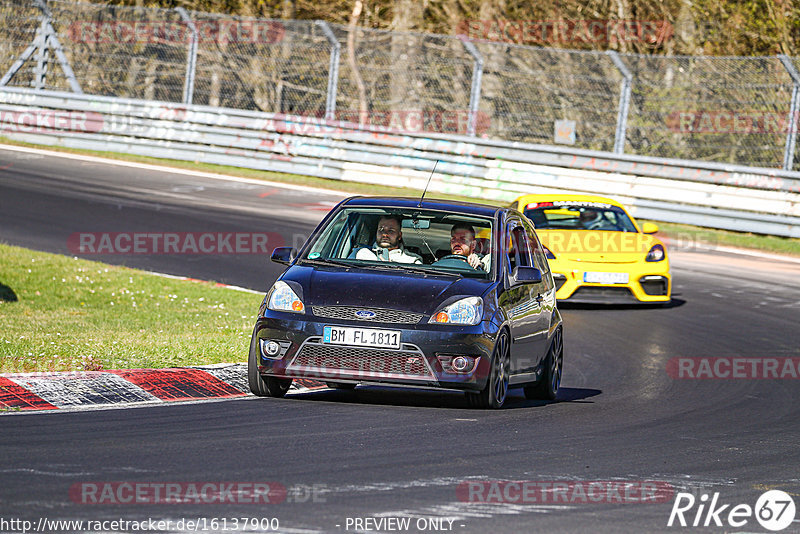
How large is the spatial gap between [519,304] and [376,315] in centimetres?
135

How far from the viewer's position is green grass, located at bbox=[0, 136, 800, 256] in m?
22.5

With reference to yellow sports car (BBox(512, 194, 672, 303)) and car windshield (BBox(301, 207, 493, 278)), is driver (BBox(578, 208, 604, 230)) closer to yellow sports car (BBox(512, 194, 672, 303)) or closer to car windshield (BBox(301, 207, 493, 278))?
yellow sports car (BBox(512, 194, 672, 303))

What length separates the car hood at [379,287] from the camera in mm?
8469

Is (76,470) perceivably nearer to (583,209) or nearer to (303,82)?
(583,209)

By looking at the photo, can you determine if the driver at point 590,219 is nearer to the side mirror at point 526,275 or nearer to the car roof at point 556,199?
the car roof at point 556,199

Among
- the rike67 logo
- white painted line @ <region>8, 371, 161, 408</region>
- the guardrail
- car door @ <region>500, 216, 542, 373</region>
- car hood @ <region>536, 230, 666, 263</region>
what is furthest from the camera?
the guardrail

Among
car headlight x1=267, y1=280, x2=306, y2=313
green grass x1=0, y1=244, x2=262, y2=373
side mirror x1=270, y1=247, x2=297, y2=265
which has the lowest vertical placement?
green grass x1=0, y1=244, x2=262, y2=373

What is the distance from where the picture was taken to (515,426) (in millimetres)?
8219

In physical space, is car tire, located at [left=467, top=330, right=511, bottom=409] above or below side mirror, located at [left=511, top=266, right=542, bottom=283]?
below

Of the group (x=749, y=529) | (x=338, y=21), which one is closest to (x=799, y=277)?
(x=749, y=529)

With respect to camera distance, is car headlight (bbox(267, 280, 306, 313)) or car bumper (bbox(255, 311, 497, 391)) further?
car headlight (bbox(267, 280, 306, 313))

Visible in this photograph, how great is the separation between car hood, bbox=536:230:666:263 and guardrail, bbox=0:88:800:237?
7.51 meters

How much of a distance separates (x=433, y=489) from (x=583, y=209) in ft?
36.6

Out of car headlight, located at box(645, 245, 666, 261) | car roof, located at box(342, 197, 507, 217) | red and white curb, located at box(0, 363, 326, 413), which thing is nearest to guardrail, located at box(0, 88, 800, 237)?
car headlight, located at box(645, 245, 666, 261)
